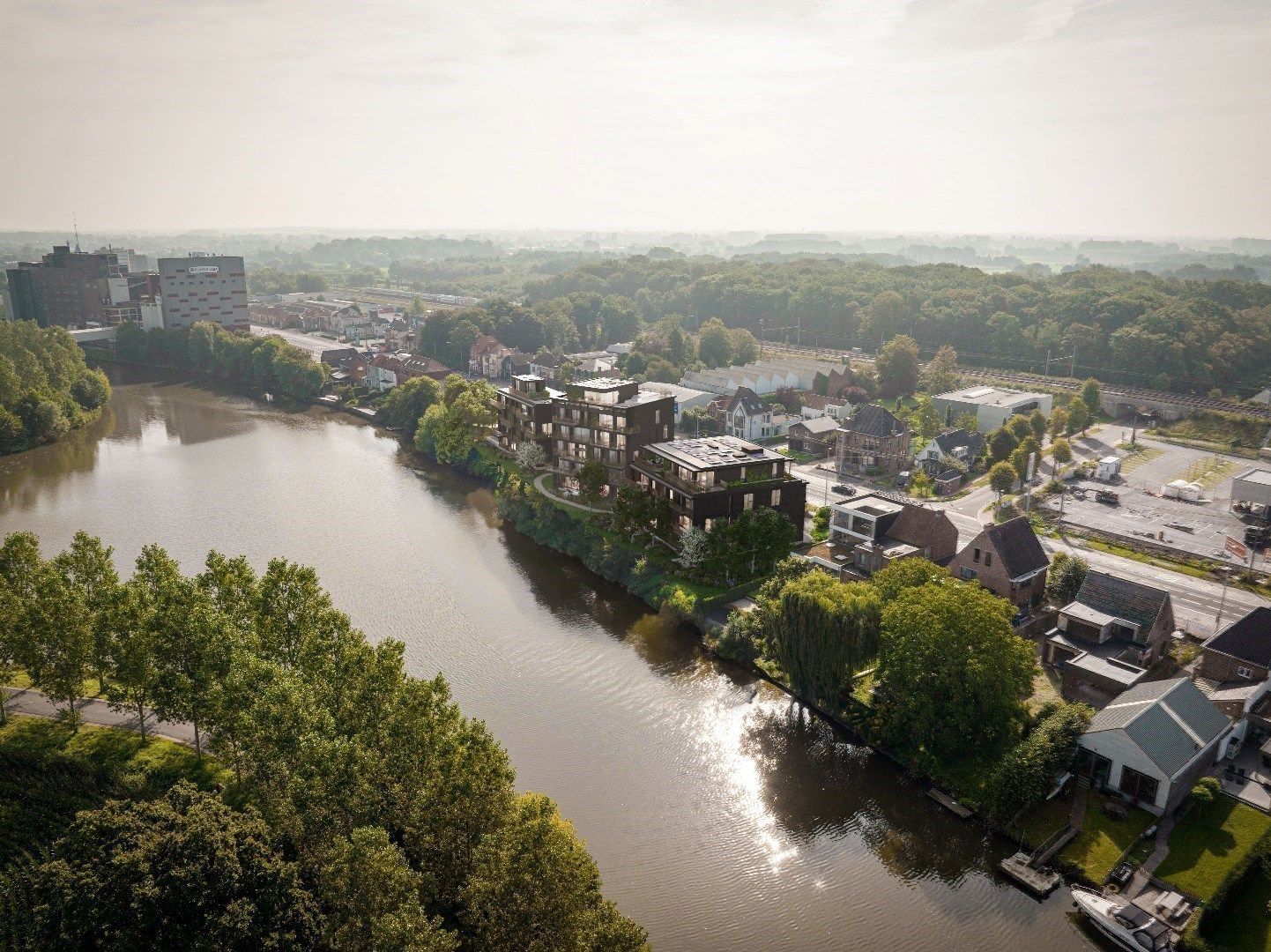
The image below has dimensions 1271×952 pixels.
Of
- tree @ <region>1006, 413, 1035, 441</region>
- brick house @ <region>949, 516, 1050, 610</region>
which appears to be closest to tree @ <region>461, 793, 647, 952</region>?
brick house @ <region>949, 516, 1050, 610</region>

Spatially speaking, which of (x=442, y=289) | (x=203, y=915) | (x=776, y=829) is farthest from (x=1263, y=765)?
(x=442, y=289)

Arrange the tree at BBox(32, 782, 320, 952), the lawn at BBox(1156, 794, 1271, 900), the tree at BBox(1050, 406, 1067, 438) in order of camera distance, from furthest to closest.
A: the tree at BBox(1050, 406, 1067, 438)
the lawn at BBox(1156, 794, 1271, 900)
the tree at BBox(32, 782, 320, 952)

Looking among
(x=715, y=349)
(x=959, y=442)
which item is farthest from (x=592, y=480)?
(x=715, y=349)

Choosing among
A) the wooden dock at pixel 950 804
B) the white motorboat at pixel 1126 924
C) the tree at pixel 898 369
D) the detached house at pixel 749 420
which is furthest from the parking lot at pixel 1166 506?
the white motorboat at pixel 1126 924

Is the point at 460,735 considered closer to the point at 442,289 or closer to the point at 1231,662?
the point at 1231,662

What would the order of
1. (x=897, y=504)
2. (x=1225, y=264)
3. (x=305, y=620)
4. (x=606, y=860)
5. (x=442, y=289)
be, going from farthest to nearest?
(x=1225, y=264) → (x=442, y=289) → (x=897, y=504) → (x=305, y=620) → (x=606, y=860)

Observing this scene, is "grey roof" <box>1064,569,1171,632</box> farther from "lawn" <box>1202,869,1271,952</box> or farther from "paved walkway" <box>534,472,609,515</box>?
"paved walkway" <box>534,472,609,515</box>
